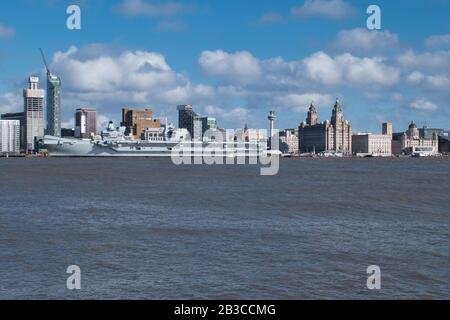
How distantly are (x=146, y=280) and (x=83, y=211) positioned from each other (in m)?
13.1

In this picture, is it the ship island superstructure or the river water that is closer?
the river water

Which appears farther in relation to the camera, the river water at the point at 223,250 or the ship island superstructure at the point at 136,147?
the ship island superstructure at the point at 136,147

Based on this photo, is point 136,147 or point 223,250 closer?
point 223,250

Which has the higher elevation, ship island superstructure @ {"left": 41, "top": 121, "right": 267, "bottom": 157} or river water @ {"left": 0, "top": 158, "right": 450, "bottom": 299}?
ship island superstructure @ {"left": 41, "top": 121, "right": 267, "bottom": 157}

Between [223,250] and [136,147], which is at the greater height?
[136,147]

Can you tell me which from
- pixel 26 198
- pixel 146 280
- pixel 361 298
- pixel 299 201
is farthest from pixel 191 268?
pixel 26 198

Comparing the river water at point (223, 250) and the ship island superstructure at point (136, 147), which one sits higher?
the ship island superstructure at point (136, 147)

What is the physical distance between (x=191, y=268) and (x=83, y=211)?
1233 cm
